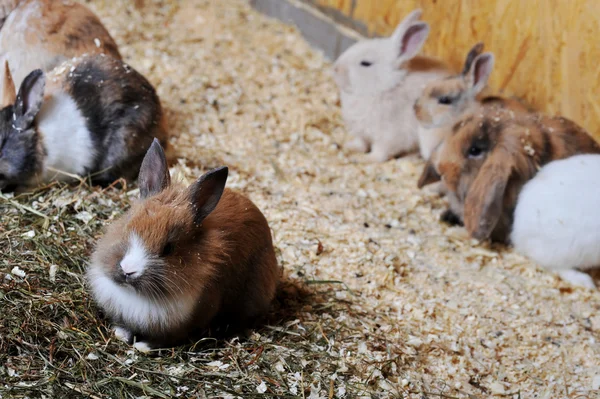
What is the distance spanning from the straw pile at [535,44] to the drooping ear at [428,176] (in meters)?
1.05

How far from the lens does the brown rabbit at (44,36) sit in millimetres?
4824

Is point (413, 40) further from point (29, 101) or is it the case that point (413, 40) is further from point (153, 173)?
point (153, 173)

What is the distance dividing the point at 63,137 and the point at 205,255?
1.89m

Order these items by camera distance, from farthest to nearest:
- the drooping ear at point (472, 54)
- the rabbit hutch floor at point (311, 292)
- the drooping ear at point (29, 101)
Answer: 1. the drooping ear at point (472, 54)
2. the drooping ear at point (29, 101)
3. the rabbit hutch floor at point (311, 292)

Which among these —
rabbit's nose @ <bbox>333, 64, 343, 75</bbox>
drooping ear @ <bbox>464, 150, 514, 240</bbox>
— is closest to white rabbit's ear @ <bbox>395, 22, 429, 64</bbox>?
rabbit's nose @ <bbox>333, 64, 343, 75</bbox>

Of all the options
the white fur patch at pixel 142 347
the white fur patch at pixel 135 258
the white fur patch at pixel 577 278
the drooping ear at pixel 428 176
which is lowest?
the white fur patch at pixel 142 347

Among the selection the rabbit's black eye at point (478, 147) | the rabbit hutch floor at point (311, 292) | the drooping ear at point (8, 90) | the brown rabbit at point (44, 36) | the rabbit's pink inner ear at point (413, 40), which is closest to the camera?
the rabbit hutch floor at point (311, 292)

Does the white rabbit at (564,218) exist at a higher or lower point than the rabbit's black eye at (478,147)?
lower

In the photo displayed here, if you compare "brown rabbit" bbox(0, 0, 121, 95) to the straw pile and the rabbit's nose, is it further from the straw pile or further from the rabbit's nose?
the straw pile

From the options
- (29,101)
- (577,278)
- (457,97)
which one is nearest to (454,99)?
(457,97)

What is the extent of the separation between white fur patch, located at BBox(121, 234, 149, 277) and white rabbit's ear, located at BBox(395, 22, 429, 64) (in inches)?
144

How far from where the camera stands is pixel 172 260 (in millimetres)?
2775

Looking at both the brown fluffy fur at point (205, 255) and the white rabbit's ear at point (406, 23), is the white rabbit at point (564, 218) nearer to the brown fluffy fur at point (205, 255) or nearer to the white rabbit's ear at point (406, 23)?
the white rabbit's ear at point (406, 23)

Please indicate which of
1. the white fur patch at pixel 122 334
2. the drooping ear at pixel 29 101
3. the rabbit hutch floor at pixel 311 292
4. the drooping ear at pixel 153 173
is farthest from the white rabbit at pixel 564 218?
the drooping ear at pixel 29 101
